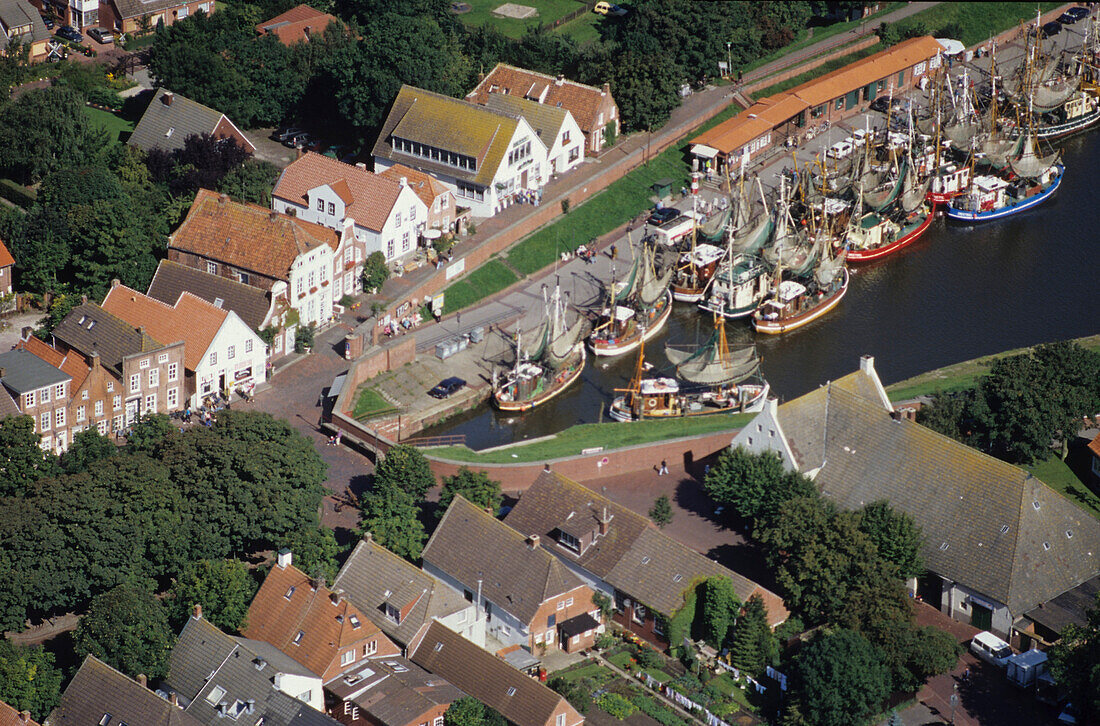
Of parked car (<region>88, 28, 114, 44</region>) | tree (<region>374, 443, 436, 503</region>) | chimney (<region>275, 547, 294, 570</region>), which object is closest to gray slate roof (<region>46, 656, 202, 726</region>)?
chimney (<region>275, 547, 294, 570</region>)

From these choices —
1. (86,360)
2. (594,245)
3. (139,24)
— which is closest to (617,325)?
(594,245)

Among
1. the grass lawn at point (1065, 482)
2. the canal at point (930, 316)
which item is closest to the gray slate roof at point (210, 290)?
the canal at point (930, 316)

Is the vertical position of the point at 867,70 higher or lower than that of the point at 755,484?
lower

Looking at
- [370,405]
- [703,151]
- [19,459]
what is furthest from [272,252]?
[703,151]

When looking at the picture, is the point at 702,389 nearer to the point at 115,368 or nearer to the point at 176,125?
the point at 115,368

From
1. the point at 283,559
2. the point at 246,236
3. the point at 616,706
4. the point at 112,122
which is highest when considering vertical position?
the point at 246,236

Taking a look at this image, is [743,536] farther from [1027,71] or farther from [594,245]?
[1027,71]
